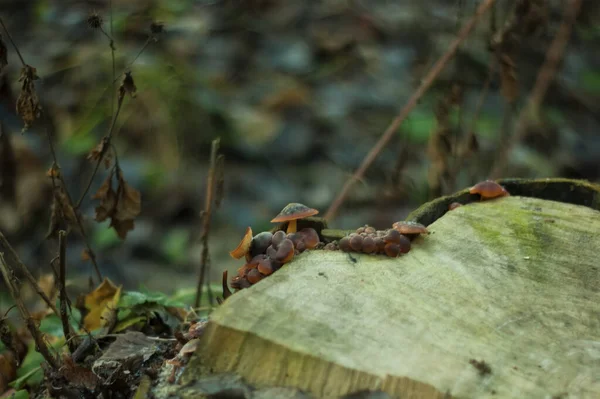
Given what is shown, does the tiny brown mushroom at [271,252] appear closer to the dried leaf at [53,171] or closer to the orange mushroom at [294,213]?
the orange mushroom at [294,213]

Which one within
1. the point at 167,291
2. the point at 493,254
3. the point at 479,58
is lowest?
the point at 167,291

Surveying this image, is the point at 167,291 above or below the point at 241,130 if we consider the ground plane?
below

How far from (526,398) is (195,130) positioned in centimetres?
432

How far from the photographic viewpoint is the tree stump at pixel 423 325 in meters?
1.42

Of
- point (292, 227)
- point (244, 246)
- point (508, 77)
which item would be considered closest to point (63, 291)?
point (244, 246)

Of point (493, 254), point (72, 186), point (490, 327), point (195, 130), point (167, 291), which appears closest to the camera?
point (490, 327)

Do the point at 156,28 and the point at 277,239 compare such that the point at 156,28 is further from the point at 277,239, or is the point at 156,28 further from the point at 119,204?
the point at 277,239

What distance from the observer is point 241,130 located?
18.1 feet

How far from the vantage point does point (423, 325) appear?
1.58m

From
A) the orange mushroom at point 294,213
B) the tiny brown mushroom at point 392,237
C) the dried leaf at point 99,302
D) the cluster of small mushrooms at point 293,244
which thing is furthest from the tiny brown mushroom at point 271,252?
the dried leaf at point 99,302

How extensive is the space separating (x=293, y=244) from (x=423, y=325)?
0.48 metres

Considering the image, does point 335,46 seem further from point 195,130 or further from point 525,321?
point 525,321

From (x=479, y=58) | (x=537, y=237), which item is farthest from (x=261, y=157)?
(x=537, y=237)

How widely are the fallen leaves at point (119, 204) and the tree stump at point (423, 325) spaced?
40.0 inches
